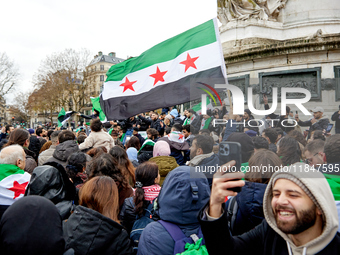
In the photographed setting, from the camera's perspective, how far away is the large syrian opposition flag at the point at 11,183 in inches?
142

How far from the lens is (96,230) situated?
7.69ft

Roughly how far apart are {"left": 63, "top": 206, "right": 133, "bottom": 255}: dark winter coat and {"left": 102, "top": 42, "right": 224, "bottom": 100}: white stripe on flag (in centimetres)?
229

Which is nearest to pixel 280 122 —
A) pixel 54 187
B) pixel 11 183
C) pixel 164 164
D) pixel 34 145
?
pixel 164 164

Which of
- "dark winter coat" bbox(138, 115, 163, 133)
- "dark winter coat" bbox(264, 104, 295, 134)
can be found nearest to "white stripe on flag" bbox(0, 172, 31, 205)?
"dark winter coat" bbox(264, 104, 295, 134)

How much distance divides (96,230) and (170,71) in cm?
260

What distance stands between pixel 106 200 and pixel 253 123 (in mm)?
1480

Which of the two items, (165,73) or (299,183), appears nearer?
(299,183)

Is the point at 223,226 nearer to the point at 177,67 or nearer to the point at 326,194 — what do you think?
the point at 326,194

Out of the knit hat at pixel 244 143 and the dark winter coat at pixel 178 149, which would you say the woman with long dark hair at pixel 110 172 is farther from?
the dark winter coat at pixel 178 149

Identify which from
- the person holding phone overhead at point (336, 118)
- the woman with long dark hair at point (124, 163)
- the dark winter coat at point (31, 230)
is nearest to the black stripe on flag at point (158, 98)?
the woman with long dark hair at point (124, 163)

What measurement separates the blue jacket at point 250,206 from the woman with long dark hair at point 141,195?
3.53ft

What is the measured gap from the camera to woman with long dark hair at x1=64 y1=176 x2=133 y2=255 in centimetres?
231

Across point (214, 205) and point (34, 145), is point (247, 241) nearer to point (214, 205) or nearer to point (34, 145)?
point (214, 205)

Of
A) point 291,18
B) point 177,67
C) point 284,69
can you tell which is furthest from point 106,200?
point 291,18
